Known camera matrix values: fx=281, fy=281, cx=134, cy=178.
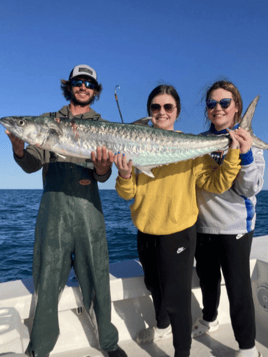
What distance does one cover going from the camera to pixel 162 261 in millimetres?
2617

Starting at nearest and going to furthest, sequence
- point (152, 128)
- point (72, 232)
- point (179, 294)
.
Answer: point (179, 294) → point (72, 232) → point (152, 128)

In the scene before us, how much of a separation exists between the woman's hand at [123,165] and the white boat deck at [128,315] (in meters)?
1.33

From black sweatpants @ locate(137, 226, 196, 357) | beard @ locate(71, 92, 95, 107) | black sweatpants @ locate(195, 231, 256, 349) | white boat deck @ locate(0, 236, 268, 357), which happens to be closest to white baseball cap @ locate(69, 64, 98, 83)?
beard @ locate(71, 92, 95, 107)

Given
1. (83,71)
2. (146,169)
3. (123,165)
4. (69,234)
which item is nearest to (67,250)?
→ (69,234)

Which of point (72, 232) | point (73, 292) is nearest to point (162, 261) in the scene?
point (72, 232)

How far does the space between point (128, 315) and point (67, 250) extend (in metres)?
1.37

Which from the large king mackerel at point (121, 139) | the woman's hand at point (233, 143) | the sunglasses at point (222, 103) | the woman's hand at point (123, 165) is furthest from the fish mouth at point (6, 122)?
the woman's hand at point (233, 143)

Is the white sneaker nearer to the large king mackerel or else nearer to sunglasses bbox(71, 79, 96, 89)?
the large king mackerel

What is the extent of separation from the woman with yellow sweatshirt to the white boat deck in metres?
0.65

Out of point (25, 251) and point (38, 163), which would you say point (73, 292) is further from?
point (25, 251)

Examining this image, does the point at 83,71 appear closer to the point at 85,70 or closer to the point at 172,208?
the point at 85,70

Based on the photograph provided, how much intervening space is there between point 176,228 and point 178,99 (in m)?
1.35

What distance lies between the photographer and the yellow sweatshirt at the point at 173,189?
2604 mm

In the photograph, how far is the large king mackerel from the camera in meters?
2.81
